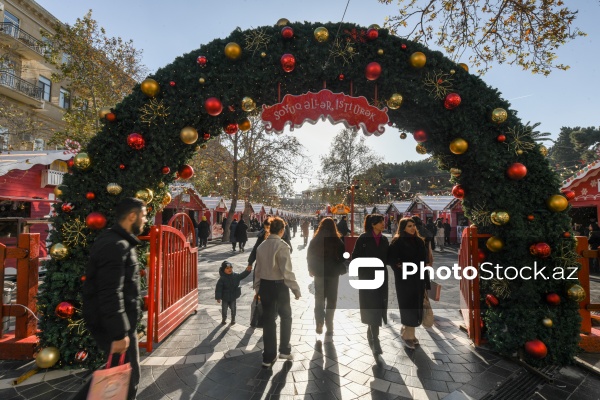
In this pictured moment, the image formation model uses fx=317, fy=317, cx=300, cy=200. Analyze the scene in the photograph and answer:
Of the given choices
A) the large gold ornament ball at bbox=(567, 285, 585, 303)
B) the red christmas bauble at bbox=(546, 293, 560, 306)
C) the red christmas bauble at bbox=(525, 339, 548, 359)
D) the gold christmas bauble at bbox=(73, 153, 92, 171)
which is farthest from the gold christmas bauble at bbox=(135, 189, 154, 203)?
the large gold ornament ball at bbox=(567, 285, 585, 303)

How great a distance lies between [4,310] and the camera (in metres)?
4.07

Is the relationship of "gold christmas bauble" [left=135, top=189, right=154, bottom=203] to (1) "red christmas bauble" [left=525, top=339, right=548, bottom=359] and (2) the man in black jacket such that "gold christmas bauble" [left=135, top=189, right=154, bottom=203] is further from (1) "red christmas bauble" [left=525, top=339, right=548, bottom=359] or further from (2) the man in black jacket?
(1) "red christmas bauble" [left=525, top=339, right=548, bottom=359]

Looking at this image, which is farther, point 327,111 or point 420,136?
point 420,136

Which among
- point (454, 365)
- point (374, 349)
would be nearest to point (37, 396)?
point (374, 349)

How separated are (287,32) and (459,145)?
8.63 ft

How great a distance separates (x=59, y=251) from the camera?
3.67 meters

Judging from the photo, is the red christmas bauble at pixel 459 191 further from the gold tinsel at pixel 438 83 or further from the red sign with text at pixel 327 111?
the red sign with text at pixel 327 111

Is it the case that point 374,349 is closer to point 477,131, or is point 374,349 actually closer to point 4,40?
point 477,131

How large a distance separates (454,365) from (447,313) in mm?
2381

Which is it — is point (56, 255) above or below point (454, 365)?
above

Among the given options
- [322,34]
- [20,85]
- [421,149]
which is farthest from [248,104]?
[20,85]

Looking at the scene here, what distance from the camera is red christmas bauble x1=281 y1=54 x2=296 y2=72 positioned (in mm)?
3949

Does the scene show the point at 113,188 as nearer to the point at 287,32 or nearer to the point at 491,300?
the point at 287,32

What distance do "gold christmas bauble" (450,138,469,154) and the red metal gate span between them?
4.06 metres
